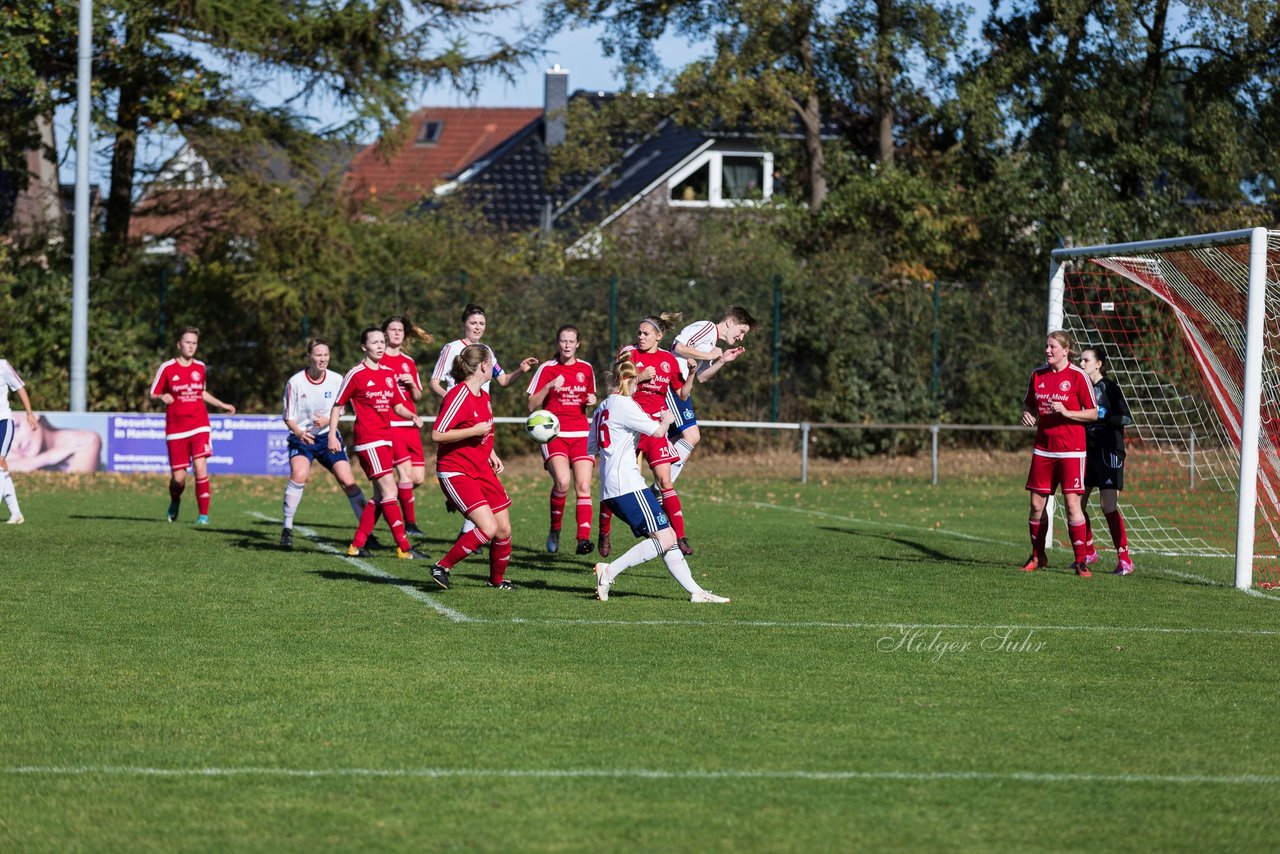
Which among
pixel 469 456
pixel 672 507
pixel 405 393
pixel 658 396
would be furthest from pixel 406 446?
pixel 469 456

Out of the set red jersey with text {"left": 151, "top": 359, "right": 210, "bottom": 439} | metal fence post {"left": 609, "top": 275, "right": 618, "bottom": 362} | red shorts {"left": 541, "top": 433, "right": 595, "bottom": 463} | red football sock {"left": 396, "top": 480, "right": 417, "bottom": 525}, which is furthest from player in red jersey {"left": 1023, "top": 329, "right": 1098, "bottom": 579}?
metal fence post {"left": 609, "top": 275, "right": 618, "bottom": 362}

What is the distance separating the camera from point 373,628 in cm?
912

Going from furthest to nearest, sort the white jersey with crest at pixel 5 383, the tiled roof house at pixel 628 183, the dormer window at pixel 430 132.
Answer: the dormer window at pixel 430 132, the tiled roof house at pixel 628 183, the white jersey with crest at pixel 5 383

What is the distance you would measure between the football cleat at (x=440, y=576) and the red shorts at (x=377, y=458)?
6.95ft

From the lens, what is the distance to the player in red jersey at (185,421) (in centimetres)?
1562

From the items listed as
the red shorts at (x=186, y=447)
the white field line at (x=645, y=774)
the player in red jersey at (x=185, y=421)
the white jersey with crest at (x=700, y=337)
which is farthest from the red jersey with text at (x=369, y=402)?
the white field line at (x=645, y=774)

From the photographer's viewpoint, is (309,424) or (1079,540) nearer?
(1079,540)

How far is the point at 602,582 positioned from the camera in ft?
33.4

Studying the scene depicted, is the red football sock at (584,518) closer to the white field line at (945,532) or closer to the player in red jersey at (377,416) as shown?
the player in red jersey at (377,416)

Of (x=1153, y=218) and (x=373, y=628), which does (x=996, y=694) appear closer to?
(x=373, y=628)

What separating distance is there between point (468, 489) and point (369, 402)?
2.50 metres

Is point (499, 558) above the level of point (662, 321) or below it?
below

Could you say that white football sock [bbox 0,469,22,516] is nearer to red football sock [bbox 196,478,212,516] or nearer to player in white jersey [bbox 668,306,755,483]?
red football sock [bbox 196,478,212,516]

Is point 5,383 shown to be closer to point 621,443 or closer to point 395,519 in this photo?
point 395,519
